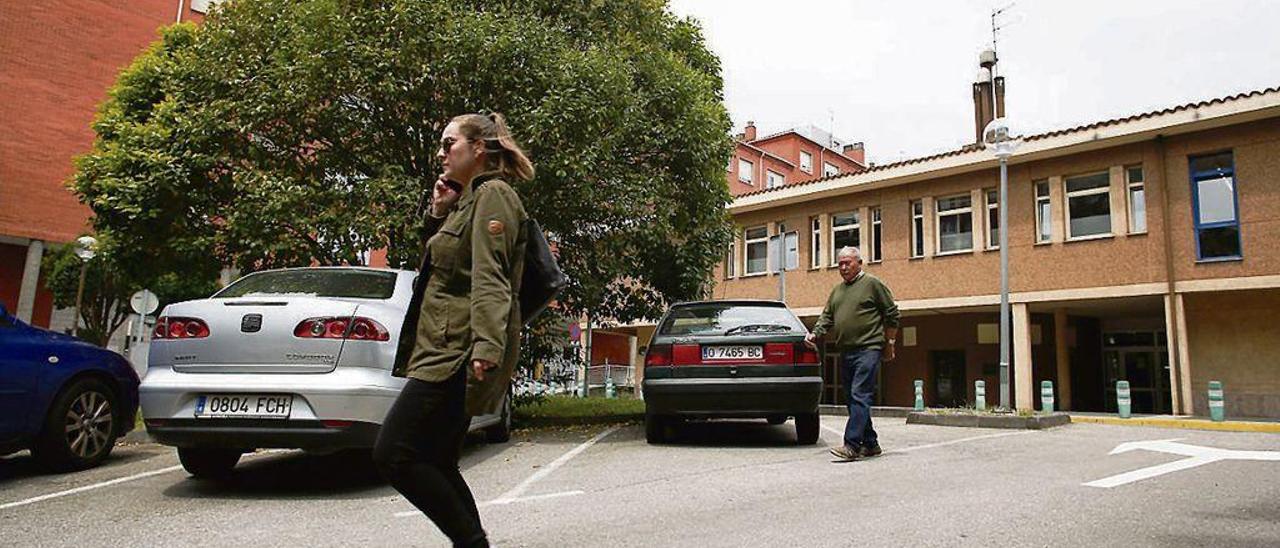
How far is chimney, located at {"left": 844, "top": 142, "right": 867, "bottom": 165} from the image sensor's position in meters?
60.0

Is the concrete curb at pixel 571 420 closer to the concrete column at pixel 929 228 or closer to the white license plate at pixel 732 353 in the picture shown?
the white license plate at pixel 732 353

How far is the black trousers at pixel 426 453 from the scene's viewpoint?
2.69m

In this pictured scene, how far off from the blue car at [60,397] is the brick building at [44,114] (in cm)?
2165

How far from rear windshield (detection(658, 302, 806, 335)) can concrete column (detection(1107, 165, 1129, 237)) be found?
532 inches

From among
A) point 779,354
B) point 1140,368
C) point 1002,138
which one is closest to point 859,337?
point 779,354

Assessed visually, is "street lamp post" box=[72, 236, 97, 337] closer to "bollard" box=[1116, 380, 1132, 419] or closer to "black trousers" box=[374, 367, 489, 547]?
"black trousers" box=[374, 367, 489, 547]

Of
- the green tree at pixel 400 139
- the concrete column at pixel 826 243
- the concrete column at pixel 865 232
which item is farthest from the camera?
the concrete column at pixel 826 243

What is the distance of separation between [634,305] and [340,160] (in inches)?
173

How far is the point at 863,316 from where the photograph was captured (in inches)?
282

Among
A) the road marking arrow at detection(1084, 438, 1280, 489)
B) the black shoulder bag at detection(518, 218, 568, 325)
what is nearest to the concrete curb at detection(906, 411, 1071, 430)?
the road marking arrow at detection(1084, 438, 1280, 489)

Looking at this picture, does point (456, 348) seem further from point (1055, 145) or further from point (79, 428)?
point (1055, 145)

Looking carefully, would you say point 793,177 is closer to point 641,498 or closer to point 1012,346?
point 1012,346

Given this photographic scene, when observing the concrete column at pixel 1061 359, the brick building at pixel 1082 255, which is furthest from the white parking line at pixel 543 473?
the concrete column at pixel 1061 359

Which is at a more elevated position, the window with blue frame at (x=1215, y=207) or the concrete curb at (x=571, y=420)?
the window with blue frame at (x=1215, y=207)
